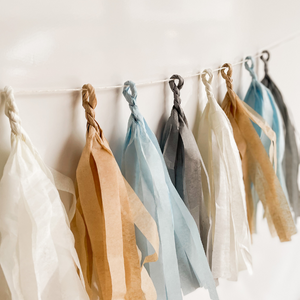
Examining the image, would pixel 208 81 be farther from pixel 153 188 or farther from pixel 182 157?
pixel 153 188

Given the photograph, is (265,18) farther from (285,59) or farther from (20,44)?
(20,44)

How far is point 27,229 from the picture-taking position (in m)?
0.44

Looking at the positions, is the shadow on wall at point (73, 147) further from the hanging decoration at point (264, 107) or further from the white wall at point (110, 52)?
the hanging decoration at point (264, 107)

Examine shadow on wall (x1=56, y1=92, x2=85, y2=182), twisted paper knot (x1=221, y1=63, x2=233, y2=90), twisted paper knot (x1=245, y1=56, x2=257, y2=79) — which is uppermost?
twisted paper knot (x1=245, y1=56, x2=257, y2=79)

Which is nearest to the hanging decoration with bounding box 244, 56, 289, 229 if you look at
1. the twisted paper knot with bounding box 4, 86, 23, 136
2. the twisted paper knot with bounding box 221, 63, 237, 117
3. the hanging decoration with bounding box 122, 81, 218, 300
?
the twisted paper knot with bounding box 221, 63, 237, 117

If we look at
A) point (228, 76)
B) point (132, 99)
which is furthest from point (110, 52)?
point (228, 76)

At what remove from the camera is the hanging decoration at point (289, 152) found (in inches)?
36.3

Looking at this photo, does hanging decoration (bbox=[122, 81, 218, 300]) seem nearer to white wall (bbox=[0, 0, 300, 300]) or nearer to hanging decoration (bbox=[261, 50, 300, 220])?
white wall (bbox=[0, 0, 300, 300])

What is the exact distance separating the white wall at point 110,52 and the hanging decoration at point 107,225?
5cm

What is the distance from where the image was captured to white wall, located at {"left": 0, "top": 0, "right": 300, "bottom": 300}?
1.53 feet

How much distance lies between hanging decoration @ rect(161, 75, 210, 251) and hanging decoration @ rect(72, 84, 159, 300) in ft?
0.45

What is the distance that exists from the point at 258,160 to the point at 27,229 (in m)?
0.58

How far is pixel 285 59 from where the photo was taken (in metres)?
1.03

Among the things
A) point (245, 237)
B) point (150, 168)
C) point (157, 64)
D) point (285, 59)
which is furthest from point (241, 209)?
point (285, 59)
